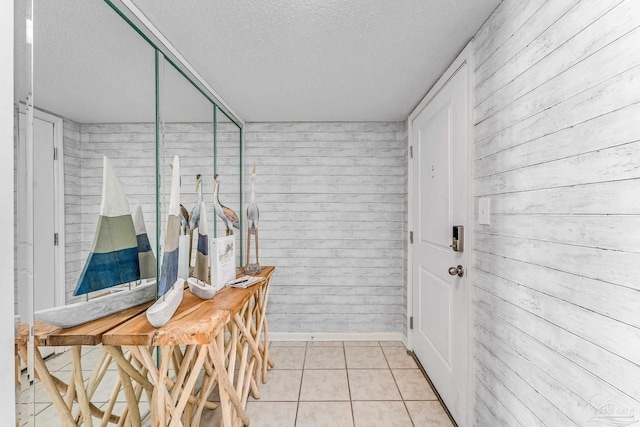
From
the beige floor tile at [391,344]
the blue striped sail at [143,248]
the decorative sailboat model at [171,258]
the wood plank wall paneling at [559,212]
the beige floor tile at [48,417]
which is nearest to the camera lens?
the wood plank wall paneling at [559,212]

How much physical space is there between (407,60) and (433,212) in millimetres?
1059

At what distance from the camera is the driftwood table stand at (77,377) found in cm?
102

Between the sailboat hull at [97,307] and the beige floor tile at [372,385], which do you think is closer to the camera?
the sailboat hull at [97,307]

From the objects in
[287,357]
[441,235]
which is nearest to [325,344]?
[287,357]

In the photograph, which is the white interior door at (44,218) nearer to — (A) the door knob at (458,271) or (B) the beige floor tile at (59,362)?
(B) the beige floor tile at (59,362)

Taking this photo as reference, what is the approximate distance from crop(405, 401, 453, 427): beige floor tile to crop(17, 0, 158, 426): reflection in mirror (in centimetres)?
173

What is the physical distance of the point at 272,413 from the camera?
204 centimetres

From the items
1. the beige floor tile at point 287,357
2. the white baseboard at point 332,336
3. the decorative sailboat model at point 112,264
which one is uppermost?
the decorative sailboat model at point 112,264

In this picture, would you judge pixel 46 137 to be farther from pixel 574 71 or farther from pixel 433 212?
pixel 433 212

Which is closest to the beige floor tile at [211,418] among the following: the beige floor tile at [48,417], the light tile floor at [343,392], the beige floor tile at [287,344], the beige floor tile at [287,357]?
the light tile floor at [343,392]

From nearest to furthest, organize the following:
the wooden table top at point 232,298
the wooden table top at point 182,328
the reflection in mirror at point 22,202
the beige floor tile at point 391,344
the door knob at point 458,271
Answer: the reflection in mirror at point 22,202 → the wooden table top at point 182,328 → the wooden table top at point 232,298 → the door knob at point 458,271 → the beige floor tile at point 391,344

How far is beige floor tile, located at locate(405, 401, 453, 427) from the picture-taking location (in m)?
1.95

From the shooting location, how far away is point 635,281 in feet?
2.67

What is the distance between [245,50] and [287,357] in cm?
243
